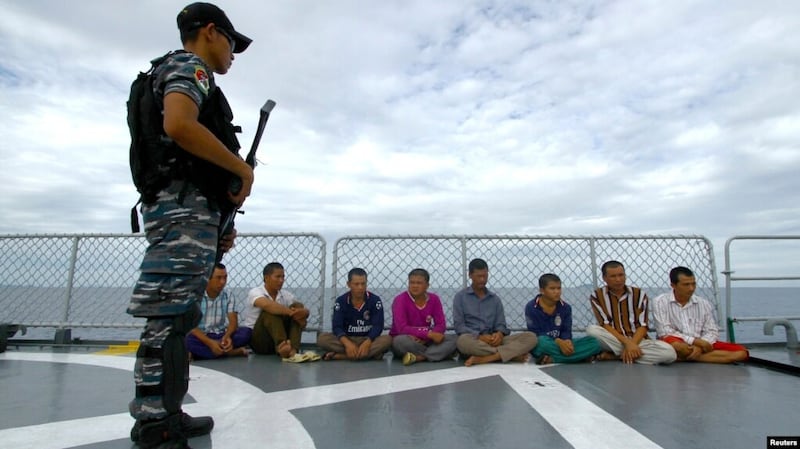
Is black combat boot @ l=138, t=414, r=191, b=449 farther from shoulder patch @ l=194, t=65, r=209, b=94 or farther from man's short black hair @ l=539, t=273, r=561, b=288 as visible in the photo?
man's short black hair @ l=539, t=273, r=561, b=288

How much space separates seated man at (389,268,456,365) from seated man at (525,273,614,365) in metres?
0.88

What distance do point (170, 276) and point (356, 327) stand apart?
2.92 metres

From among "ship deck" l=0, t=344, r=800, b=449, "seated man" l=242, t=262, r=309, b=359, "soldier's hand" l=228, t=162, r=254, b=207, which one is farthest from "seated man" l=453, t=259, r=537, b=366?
"soldier's hand" l=228, t=162, r=254, b=207

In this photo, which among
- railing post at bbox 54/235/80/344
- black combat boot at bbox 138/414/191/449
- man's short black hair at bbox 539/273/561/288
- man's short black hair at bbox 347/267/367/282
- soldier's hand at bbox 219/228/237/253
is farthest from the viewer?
railing post at bbox 54/235/80/344

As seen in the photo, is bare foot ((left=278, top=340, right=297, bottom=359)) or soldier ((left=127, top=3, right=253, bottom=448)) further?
bare foot ((left=278, top=340, right=297, bottom=359))

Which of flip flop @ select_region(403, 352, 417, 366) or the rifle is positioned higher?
the rifle

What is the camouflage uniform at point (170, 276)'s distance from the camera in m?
1.65

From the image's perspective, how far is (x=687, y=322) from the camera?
438 cm

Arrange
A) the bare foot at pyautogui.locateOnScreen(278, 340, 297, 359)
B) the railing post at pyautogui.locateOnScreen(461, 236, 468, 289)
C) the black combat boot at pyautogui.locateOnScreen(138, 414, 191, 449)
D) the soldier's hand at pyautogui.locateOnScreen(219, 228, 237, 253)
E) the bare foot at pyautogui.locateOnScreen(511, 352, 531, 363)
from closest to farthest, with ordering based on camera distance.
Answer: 1. the black combat boot at pyautogui.locateOnScreen(138, 414, 191, 449)
2. the soldier's hand at pyautogui.locateOnScreen(219, 228, 237, 253)
3. the bare foot at pyautogui.locateOnScreen(511, 352, 531, 363)
4. the bare foot at pyautogui.locateOnScreen(278, 340, 297, 359)
5. the railing post at pyautogui.locateOnScreen(461, 236, 468, 289)

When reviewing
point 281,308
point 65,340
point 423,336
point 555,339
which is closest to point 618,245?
point 555,339

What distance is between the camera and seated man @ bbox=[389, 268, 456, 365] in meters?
4.12

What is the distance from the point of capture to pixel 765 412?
2.43 meters

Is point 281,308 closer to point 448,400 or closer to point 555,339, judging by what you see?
point 448,400

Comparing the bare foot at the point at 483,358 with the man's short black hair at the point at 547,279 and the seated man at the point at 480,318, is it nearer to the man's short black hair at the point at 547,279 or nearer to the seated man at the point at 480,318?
the seated man at the point at 480,318
